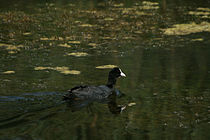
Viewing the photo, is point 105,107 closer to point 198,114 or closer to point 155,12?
point 198,114

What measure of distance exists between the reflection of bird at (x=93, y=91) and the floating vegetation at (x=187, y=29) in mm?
8095

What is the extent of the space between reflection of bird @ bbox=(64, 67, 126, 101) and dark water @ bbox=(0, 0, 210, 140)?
339 millimetres

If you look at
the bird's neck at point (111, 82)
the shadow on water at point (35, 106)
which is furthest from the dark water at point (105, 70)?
the bird's neck at point (111, 82)

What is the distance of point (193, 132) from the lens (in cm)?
904

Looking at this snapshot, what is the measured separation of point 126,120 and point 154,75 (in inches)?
165

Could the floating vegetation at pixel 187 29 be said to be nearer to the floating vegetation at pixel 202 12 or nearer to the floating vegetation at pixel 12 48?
the floating vegetation at pixel 202 12

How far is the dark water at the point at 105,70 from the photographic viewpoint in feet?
30.5

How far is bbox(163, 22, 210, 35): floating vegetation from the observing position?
66.6ft

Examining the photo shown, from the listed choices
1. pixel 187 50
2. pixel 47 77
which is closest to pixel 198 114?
pixel 47 77

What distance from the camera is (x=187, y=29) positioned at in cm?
2083

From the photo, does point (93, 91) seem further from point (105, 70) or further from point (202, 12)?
point (202, 12)

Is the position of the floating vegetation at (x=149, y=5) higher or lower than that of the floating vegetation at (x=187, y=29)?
higher

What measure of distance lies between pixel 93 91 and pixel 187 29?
10371 millimetres

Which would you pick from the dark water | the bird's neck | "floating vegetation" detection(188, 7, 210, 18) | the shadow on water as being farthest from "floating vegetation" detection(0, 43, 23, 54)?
"floating vegetation" detection(188, 7, 210, 18)
